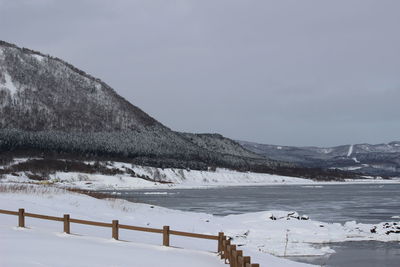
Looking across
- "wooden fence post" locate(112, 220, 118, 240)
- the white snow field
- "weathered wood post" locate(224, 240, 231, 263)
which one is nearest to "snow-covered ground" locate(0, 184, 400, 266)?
the white snow field

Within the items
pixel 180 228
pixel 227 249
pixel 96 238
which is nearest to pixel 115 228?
pixel 96 238

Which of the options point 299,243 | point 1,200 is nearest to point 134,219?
point 1,200

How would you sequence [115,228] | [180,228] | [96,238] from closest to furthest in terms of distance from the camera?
[115,228] → [96,238] → [180,228]

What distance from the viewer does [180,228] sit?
117 ft

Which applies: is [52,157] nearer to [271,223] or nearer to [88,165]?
[88,165]

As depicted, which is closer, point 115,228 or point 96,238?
point 115,228

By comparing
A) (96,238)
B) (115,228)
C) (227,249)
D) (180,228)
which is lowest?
(180,228)

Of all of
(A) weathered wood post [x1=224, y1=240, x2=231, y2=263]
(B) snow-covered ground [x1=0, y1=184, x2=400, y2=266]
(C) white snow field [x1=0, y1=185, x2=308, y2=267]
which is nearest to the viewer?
(C) white snow field [x1=0, y1=185, x2=308, y2=267]

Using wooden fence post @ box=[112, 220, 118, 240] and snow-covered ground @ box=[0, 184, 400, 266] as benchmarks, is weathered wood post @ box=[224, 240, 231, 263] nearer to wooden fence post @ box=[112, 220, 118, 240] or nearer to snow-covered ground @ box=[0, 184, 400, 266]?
snow-covered ground @ box=[0, 184, 400, 266]

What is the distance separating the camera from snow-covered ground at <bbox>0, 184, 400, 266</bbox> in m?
23.0

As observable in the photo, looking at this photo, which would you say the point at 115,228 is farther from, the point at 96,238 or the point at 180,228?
the point at 180,228

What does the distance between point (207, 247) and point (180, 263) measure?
26.7 feet

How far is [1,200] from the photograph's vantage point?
33344mm

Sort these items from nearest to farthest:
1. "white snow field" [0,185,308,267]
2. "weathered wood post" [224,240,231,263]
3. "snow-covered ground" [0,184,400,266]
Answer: "white snow field" [0,185,308,267], "weathered wood post" [224,240,231,263], "snow-covered ground" [0,184,400,266]
